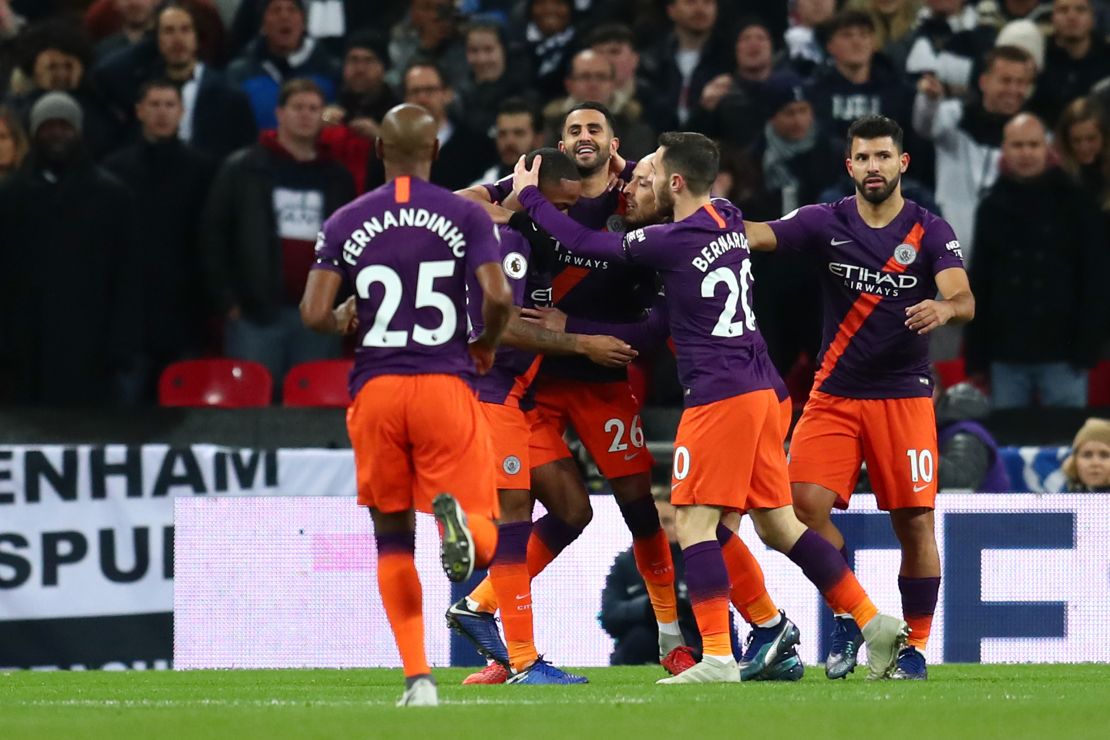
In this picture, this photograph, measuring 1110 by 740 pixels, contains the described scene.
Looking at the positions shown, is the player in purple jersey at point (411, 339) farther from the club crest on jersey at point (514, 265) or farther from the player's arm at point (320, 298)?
the club crest on jersey at point (514, 265)

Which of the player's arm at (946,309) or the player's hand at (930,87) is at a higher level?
the player's hand at (930,87)

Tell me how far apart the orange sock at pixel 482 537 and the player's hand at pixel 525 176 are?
215cm

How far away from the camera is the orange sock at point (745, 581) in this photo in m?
9.62

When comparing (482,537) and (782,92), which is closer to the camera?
(482,537)

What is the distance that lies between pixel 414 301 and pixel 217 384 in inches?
256

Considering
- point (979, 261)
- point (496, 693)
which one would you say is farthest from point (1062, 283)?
point (496, 693)

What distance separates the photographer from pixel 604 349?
9711mm

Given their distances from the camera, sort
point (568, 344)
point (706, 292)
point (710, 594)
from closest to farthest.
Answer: point (710, 594) → point (706, 292) → point (568, 344)

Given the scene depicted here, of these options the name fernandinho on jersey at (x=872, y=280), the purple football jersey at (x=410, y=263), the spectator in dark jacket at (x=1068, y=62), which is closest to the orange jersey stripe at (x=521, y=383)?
the name fernandinho on jersey at (x=872, y=280)

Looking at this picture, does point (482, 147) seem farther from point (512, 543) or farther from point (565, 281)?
point (512, 543)

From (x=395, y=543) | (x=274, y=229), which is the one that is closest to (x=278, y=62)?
(x=274, y=229)

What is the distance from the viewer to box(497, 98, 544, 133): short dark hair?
14078mm

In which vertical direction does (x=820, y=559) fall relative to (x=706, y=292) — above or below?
below

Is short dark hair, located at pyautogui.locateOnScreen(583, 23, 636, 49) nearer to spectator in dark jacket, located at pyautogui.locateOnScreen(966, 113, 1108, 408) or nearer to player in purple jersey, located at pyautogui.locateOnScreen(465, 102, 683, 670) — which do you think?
spectator in dark jacket, located at pyautogui.locateOnScreen(966, 113, 1108, 408)
